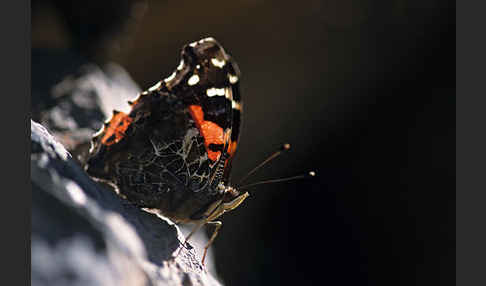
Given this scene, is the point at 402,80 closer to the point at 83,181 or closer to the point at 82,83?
A: the point at 82,83

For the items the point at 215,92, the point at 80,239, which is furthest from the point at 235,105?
the point at 80,239

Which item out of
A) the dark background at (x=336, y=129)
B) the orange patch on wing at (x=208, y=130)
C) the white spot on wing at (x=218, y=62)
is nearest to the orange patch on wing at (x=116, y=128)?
the orange patch on wing at (x=208, y=130)

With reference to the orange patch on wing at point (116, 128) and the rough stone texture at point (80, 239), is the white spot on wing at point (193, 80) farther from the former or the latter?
the rough stone texture at point (80, 239)

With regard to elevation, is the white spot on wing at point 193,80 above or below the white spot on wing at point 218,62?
below

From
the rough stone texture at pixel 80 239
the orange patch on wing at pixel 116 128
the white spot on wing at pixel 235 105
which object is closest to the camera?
the rough stone texture at pixel 80 239

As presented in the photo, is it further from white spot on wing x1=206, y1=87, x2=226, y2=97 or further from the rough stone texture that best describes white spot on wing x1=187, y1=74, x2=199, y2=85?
the rough stone texture

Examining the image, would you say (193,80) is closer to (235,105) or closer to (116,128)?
(235,105)

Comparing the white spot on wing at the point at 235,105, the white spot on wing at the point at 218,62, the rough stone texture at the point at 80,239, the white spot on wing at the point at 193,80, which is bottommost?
the rough stone texture at the point at 80,239
